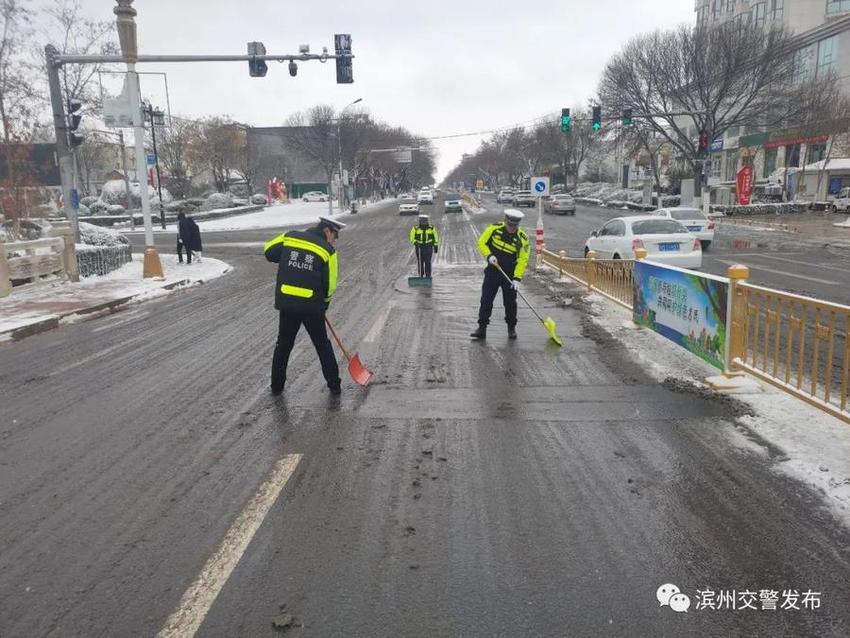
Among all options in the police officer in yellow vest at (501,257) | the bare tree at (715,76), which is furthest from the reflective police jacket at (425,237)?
the bare tree at (715,76)

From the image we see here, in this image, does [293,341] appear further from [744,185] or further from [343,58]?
[744,185]

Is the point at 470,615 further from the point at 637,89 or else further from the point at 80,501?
Result: the point at 637,89

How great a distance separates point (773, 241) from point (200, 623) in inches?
1004

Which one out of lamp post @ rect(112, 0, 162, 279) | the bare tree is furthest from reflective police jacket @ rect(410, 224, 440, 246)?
the bare tree

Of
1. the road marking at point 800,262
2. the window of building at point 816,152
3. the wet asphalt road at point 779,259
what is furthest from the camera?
the window of building at point 816,152

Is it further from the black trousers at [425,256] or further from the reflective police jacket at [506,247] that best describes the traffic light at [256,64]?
the reflective police jacket at [506,247]

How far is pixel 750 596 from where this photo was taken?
115 inches

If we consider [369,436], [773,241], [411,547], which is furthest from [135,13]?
[773,241]

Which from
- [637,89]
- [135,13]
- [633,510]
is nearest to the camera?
[633,510]

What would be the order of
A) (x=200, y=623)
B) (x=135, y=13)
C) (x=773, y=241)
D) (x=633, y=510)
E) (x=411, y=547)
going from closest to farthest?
(x=200, y=623) → (x=411, y=547) → (x=633, y=510) → (x=135, y=13) → (x=773, y=241)

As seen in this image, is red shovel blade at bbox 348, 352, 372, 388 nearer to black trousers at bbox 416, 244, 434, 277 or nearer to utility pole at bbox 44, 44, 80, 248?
black trousers at bbox 416, 244, 434, 277

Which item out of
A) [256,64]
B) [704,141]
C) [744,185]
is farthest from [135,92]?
[744,185]

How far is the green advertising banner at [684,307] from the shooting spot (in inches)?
252

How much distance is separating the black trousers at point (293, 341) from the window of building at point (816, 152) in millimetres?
50524
